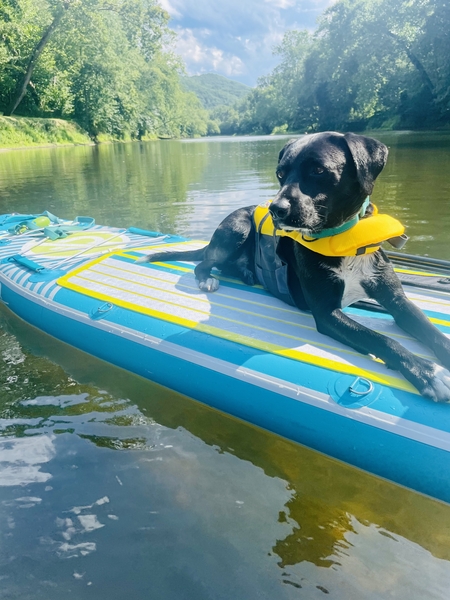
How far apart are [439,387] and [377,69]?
5305 centimetres

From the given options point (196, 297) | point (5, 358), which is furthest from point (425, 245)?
point (5, 358)

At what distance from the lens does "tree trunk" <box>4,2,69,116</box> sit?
107 feet

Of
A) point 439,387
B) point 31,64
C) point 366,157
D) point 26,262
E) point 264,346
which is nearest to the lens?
point 439,387

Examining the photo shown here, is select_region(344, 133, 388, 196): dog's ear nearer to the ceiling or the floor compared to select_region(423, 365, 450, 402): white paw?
nearer to the ceiling

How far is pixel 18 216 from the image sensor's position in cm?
740

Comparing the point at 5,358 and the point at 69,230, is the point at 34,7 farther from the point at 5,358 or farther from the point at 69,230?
the point at 5,358

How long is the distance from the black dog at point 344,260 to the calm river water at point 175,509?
752 mm

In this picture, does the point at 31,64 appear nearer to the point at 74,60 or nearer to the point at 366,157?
the point at 74,60

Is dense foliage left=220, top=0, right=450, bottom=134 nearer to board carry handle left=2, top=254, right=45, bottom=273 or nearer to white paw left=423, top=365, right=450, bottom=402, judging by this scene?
board carry handle left=2, top=254, right=45, bottom=273

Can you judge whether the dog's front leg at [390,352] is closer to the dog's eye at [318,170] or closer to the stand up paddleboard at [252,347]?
the stand up paddleboard at [252,347]

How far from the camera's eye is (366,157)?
9.23 ft

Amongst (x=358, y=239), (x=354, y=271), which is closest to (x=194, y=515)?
(x=354, y=271)

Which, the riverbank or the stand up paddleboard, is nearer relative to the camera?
the stand up paddleboard

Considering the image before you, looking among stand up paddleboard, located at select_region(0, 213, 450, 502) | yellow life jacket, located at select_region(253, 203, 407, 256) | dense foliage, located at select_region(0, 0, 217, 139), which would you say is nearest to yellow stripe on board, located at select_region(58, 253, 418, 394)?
stand up paddleboard, located at select_region(0, 213, 450, 502)
